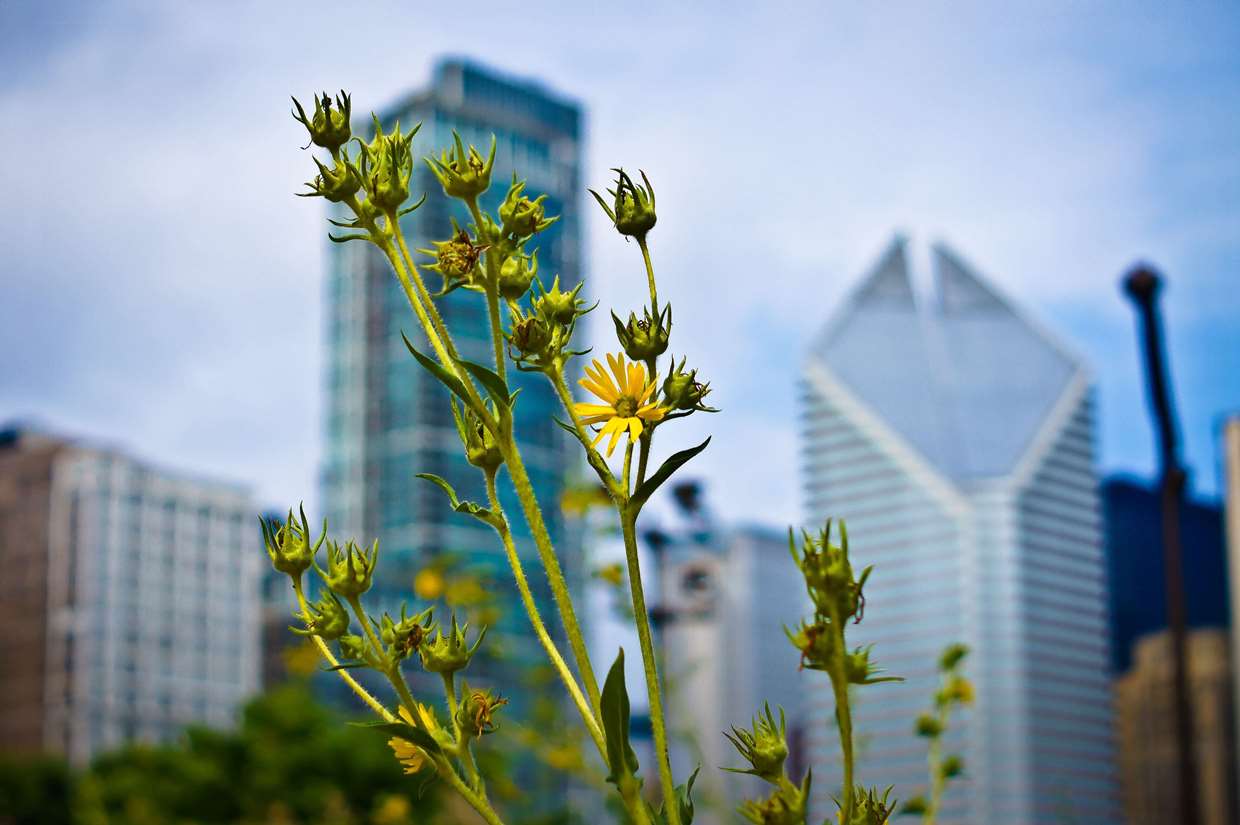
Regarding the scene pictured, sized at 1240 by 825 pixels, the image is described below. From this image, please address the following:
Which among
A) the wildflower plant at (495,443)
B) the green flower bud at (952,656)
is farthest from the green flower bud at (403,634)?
the green flower bud at (952,656)

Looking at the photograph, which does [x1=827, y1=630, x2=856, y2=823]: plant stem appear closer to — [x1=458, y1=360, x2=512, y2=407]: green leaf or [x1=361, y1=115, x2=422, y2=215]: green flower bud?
[x1=458, y1=360, x2=512, y2=407]: green leaf

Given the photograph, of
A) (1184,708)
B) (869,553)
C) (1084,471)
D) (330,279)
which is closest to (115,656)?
(330,279)

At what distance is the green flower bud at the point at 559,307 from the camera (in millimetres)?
1277

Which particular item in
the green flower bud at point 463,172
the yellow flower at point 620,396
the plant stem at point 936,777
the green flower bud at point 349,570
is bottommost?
the plant stem at point 936,777

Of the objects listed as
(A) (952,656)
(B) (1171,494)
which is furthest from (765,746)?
(B) (1171,494)

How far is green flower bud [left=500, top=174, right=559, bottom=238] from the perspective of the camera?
1.29 m

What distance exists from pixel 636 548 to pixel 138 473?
83134 millimetres

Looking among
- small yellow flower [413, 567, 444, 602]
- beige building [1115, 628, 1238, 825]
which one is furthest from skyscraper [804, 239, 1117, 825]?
small yellow flower [413, 567, 444, 602]

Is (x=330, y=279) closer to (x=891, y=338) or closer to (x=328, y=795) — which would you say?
(x=891, y=338)

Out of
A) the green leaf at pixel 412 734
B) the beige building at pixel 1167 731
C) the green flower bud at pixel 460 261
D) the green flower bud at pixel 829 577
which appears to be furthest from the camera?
the beige building at pixel 1167 731

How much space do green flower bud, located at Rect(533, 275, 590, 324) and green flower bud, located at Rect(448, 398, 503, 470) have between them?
9cm

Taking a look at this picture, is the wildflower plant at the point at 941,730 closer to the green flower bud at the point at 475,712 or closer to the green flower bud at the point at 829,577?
the green flower bud at the point at 475,712

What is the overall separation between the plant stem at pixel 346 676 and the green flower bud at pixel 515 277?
281 millimetres

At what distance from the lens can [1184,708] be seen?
591 cm
